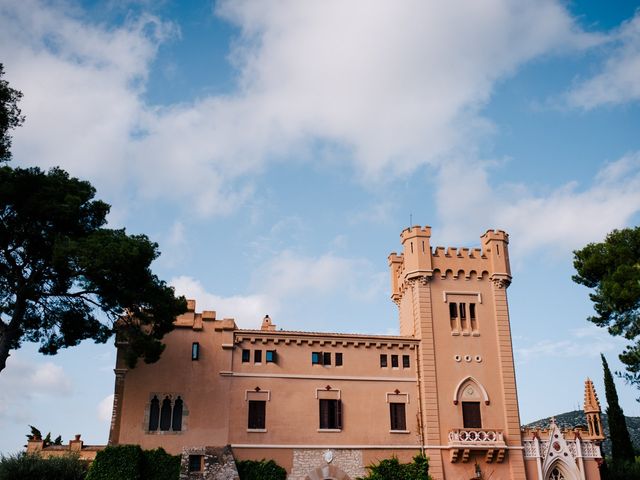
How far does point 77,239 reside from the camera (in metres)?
29.2

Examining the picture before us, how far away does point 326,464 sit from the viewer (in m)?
34.3

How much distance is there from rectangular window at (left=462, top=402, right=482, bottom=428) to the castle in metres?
0.06

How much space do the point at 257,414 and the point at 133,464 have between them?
6.52m

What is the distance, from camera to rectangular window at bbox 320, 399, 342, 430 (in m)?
35.2

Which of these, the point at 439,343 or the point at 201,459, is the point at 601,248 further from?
the point at 201,459

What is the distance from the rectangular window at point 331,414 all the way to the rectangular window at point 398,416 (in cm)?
286

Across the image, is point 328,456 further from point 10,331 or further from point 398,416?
point 10,331

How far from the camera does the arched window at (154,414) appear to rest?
3300 centimetres

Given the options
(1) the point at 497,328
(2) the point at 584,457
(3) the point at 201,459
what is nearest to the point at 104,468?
(3) the point at 201,459

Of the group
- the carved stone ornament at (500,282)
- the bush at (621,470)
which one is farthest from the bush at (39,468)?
the bush at (621,470)

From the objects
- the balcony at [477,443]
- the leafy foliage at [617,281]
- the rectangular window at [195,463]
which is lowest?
the rectangular window at [195,463]

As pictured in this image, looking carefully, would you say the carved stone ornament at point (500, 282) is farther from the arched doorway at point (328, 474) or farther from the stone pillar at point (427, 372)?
the arched doorway at point (328, 474)

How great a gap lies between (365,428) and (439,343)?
20.6 feet

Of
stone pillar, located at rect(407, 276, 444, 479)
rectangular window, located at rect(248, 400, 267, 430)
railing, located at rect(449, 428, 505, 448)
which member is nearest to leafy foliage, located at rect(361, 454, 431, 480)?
stone pillar, located at rect(407, 276, 444, 479)
